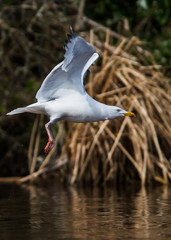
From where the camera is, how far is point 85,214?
15.3 feet

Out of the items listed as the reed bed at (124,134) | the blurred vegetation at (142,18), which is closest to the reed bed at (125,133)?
the reed bed at (124,134)

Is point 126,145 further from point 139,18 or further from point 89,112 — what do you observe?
point 139,18

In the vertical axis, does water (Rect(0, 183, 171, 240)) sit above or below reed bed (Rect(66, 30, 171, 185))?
below

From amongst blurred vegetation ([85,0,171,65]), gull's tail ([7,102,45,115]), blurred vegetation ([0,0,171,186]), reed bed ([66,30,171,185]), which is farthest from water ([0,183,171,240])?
blurred vegetation ([85,0,171,65])

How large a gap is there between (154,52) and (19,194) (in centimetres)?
432

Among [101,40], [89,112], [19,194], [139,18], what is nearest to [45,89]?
[89,112]

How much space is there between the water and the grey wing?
1.20 m

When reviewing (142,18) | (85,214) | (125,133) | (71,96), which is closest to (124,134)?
(125,133)

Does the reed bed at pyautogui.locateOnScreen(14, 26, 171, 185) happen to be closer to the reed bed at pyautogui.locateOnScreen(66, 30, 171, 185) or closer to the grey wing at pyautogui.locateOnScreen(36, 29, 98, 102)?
the reed bed at pyautogui.locateOnScreen(66, 30, 171, 185)

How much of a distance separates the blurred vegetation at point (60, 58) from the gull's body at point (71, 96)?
2602mm

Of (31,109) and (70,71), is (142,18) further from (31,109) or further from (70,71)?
(31,109)

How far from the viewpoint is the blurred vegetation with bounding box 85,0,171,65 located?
978 centimetres

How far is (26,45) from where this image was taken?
9.55 meters

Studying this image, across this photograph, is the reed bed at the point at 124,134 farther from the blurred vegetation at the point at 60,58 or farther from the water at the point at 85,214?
the water at the point at 85,214
